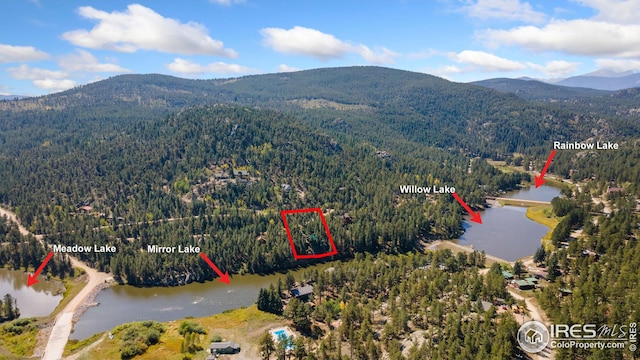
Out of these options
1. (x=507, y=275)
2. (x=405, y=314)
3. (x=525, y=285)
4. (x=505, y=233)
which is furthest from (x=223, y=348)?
(x=505, y=233)

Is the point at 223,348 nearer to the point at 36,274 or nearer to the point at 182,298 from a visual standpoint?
the point at 182,298

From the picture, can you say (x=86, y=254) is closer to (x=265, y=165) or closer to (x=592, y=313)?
(x=265, y=165)

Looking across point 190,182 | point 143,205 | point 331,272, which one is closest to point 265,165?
point 190,182

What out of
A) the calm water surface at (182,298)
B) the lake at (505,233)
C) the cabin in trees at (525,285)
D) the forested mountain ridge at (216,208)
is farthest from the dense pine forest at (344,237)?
the lake at (505,233)

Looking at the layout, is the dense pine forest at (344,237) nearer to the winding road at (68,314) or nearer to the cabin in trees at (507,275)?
the winding road at (68,314)

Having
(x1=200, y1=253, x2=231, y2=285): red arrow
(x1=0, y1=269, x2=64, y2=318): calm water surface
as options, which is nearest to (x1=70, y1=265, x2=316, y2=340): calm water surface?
(x1=200, y1=253, x2=231, y2=285): red arrow
